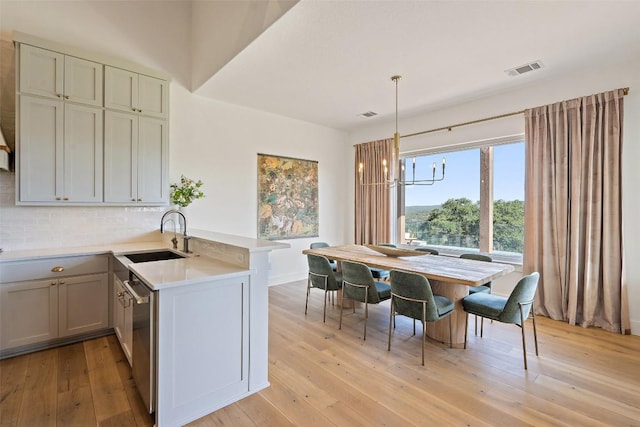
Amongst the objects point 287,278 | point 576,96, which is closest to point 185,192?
point 287,278

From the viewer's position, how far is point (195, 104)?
168 inches

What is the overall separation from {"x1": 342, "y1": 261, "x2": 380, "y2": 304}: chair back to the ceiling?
7.19 feet

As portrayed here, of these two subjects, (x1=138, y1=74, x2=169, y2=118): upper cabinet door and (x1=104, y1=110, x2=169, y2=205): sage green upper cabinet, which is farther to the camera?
(x1=138, y1=74, x2=169, y2=118): upper cabinet door

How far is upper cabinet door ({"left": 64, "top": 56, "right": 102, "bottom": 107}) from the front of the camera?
9.96 feet

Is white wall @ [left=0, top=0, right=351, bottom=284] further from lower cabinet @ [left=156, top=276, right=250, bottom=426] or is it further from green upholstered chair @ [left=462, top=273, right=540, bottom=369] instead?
green upholstered chair @ [left=462, top=273, right=540, bottom=369]

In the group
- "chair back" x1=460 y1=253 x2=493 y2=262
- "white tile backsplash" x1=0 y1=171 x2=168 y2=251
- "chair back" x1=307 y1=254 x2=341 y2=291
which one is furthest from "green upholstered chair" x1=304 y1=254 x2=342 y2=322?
"white tile backsplash" x1=0 y1=171 x2=168 y2=251

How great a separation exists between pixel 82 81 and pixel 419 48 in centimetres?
343

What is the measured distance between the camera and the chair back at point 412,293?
2.62 metres

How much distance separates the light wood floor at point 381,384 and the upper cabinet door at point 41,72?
2450 mm

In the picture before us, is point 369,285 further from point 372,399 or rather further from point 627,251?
point 627,251

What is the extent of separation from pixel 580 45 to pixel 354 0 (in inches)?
92.8

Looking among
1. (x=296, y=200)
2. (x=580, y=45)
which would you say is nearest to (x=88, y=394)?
(x=296, y=200)

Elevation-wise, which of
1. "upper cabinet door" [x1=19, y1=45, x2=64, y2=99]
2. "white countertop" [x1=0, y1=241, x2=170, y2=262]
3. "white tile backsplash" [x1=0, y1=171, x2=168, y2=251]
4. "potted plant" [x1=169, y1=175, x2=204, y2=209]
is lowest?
"white countertop" [x1=0, y1=241, x2=170, y2=262]

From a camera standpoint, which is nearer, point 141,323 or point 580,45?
point 141,323
